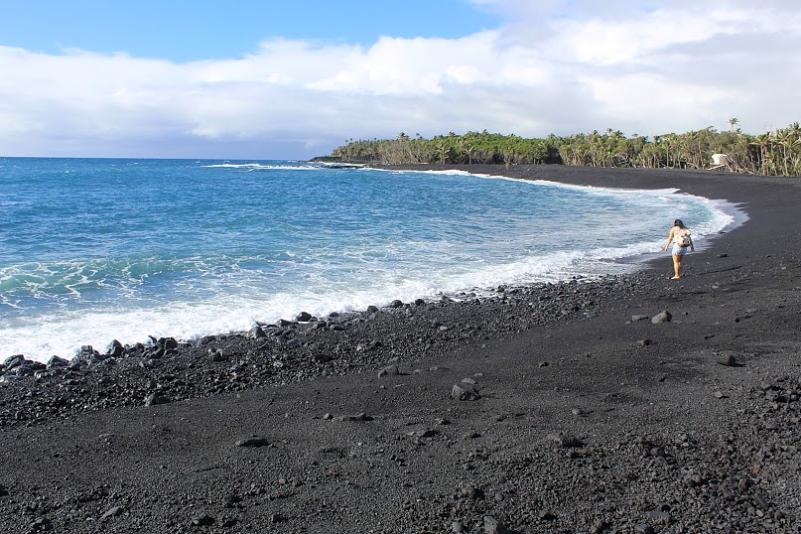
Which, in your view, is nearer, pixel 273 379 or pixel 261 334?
pixel 273 379

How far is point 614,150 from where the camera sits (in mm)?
99125

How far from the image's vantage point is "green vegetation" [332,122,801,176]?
211ft

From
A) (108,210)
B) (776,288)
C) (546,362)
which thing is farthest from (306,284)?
(108,210)

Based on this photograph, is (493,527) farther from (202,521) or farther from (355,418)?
(355,418)

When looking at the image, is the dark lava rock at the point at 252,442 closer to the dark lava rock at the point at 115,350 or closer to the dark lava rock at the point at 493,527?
the dark lava rock at the point at 493,527

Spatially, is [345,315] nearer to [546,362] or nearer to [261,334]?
[261,334]

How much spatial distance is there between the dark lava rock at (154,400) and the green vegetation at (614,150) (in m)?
66.6

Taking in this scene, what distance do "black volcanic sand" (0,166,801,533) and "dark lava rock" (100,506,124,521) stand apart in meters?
0.02

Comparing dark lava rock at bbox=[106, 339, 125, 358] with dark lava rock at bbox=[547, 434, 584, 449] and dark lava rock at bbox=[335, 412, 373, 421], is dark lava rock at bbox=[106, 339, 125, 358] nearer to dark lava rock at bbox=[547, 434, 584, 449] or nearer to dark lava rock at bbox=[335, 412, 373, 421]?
dark lava rock at bbox=[335, 412, 373, 421]

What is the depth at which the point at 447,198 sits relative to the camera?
4734cm

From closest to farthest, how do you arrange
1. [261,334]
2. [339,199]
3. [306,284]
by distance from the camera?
[261,334] < [306,284] < [339,199]

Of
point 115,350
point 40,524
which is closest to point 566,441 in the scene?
point 40,524

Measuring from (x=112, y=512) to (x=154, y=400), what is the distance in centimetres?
287

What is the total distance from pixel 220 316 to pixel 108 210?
27351mm
